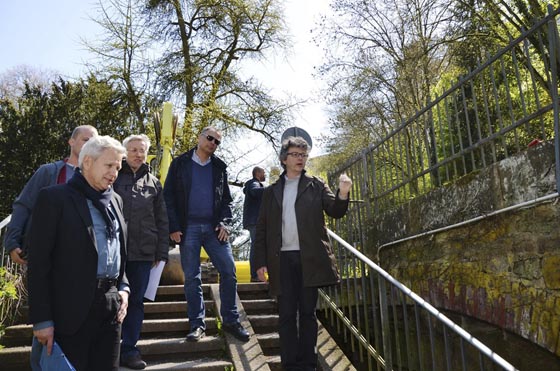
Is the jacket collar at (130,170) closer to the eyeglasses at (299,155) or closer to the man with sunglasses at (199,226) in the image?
the man with sunglasses at (199,226)

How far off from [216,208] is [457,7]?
967 centimetres

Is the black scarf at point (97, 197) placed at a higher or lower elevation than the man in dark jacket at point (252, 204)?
lower

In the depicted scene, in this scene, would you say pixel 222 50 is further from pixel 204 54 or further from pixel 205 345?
pixel 205 345

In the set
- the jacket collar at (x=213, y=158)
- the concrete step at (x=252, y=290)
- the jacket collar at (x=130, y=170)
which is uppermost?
the jacket collar at (x=213, y=158)

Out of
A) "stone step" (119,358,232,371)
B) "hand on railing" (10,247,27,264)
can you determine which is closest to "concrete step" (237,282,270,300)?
"stone step" (119,358,232,371)

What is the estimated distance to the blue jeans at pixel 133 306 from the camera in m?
3.59

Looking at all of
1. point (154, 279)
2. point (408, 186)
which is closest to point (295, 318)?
point (154, 279)

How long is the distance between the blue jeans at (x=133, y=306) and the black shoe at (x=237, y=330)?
2.74ft

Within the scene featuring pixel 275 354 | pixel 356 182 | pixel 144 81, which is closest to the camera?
pixel 275 354

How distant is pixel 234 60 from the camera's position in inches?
655

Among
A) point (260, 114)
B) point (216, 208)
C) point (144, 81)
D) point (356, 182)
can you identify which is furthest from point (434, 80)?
point (216, 208)

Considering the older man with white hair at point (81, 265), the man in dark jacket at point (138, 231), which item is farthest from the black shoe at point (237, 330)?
the older man with white hair at point (81, 265)

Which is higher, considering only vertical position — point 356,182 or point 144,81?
point 144,81

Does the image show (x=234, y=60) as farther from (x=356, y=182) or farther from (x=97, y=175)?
(x=97, y=175)
